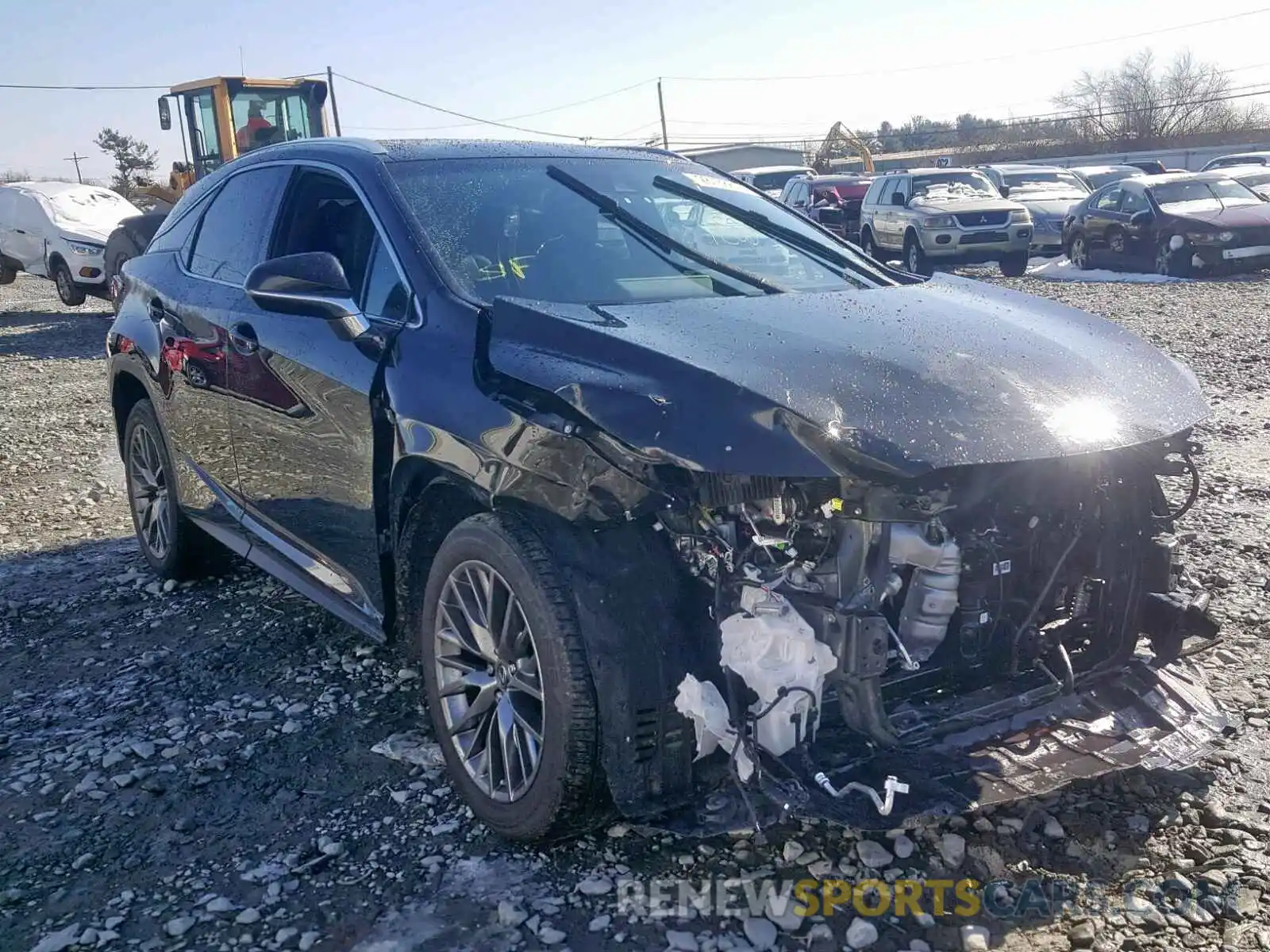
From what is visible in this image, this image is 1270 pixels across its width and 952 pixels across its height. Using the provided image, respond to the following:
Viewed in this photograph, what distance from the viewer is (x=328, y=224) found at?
13.4 ft

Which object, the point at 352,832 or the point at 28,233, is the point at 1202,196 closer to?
the point at 28,233

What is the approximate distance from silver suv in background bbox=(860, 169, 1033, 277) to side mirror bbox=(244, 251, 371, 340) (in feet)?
48.5

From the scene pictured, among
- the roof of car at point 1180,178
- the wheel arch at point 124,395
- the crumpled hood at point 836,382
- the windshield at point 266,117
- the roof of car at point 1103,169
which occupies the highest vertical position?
the windshield at point 266,117

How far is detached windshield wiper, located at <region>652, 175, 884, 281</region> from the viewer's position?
4.29 m

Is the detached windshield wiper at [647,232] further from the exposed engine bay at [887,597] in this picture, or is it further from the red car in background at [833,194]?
the red car in background at [833,194]

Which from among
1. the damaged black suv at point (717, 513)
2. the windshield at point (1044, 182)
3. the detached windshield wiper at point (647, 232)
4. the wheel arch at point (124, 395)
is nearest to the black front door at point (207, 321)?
the wheel arch at point (124, 395)

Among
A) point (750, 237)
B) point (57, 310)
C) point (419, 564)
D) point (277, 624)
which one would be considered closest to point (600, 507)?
point (419, 564)

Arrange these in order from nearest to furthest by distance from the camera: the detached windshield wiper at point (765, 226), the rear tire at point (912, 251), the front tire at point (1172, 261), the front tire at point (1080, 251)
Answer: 1. the detached windshield wiper at point (765, 226)
2. the front tire at point (1172, 261)
3. the front tire at point (1080, 251)
4. the rear tire at point (912, 251)

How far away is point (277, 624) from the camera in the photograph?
16.0 ft

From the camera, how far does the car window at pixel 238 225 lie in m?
4.44

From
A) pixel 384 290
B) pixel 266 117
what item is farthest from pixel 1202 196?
pixel 384 290

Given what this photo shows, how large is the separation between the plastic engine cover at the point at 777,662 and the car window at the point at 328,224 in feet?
5.68

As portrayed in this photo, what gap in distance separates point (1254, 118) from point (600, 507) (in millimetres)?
62937

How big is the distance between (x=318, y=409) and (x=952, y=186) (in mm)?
17627
